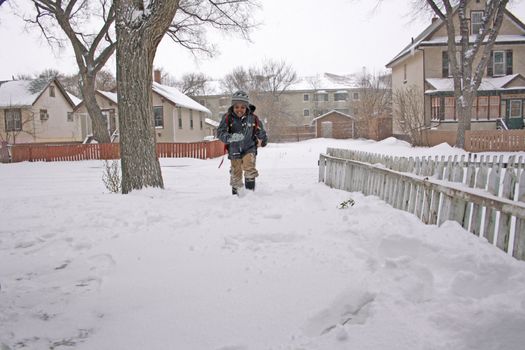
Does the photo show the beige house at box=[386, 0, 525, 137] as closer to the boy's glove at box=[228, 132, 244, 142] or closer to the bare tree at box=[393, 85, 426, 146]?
the bare tree at box=[393, 85, 426, 146]

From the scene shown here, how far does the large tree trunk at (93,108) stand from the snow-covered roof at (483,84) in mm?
22287

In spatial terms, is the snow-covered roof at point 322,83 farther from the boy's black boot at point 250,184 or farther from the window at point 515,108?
the boy's black boot at point 250,184

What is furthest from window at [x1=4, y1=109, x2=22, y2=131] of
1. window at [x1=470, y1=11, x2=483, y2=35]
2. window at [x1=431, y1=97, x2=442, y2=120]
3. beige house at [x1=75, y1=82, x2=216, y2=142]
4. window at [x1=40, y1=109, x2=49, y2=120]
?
window at [x1=470, y1=11, x2=483, y2=35]

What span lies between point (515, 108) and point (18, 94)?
4296 centimetres

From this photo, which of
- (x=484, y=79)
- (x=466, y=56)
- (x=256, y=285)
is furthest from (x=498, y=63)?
(x=256, y=285)

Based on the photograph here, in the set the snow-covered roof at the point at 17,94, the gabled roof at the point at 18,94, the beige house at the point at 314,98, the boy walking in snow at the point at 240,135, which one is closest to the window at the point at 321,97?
the beige house at the point at 314,98

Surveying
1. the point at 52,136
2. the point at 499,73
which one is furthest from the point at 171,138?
the point at 499,73

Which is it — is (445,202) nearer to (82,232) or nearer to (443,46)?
(82,232)

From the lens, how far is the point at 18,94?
36250 millimetres

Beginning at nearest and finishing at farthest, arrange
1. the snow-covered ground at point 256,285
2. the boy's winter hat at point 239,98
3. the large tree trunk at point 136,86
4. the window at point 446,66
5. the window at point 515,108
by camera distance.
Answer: the snow-covered ground at point 256,285 < the large tree trunk at point 136,86 < the boy's winter hat at point 239,98 < the window at point 446,66 < the window at point 515,108

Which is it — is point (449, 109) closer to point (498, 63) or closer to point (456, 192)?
point (498, 63)

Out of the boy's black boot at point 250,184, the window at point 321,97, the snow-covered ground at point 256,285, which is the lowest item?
the snow-covered ground at point 256,285

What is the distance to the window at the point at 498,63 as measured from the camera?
2998 centimetres

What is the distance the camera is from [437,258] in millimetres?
3213
